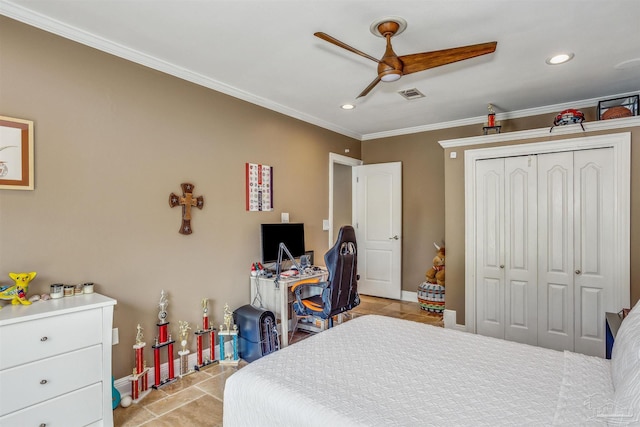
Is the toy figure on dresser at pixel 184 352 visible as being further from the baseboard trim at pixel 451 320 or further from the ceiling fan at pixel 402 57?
the baseboard trim at pixel 451 320

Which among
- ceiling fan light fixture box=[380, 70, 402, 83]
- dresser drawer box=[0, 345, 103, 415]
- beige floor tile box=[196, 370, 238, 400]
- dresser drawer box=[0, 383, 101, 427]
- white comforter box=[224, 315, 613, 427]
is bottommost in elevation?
beige floor tile box=[196, 370, 238, 400]

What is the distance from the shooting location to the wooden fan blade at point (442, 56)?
2107 millimetres

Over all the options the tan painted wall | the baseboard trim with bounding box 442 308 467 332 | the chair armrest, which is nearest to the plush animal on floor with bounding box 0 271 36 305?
the tan painted wall

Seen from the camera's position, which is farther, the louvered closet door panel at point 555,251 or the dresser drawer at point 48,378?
the louvered closet door panel at point 555,251

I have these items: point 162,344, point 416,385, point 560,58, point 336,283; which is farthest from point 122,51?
point 560,58

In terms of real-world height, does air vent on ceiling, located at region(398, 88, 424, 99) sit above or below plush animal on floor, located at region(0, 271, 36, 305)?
above

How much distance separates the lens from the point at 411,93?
362cm

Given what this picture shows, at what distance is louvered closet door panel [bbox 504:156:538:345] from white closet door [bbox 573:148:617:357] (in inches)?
13.4

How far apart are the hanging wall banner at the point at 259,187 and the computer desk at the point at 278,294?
2.52 ft

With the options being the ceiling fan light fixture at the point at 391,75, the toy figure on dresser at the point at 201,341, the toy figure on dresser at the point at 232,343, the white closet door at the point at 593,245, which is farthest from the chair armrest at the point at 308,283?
the white closet door at the point at 593,245

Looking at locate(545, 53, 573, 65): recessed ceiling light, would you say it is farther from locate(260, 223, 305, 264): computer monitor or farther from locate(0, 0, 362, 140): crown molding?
locate(260, 223, 305, 264): computer monitor

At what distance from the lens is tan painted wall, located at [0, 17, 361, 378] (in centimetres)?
221

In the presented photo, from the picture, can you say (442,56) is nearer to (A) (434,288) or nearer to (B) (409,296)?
(A) (434,288)

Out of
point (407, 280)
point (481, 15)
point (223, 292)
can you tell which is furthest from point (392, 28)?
point (407, 280)
